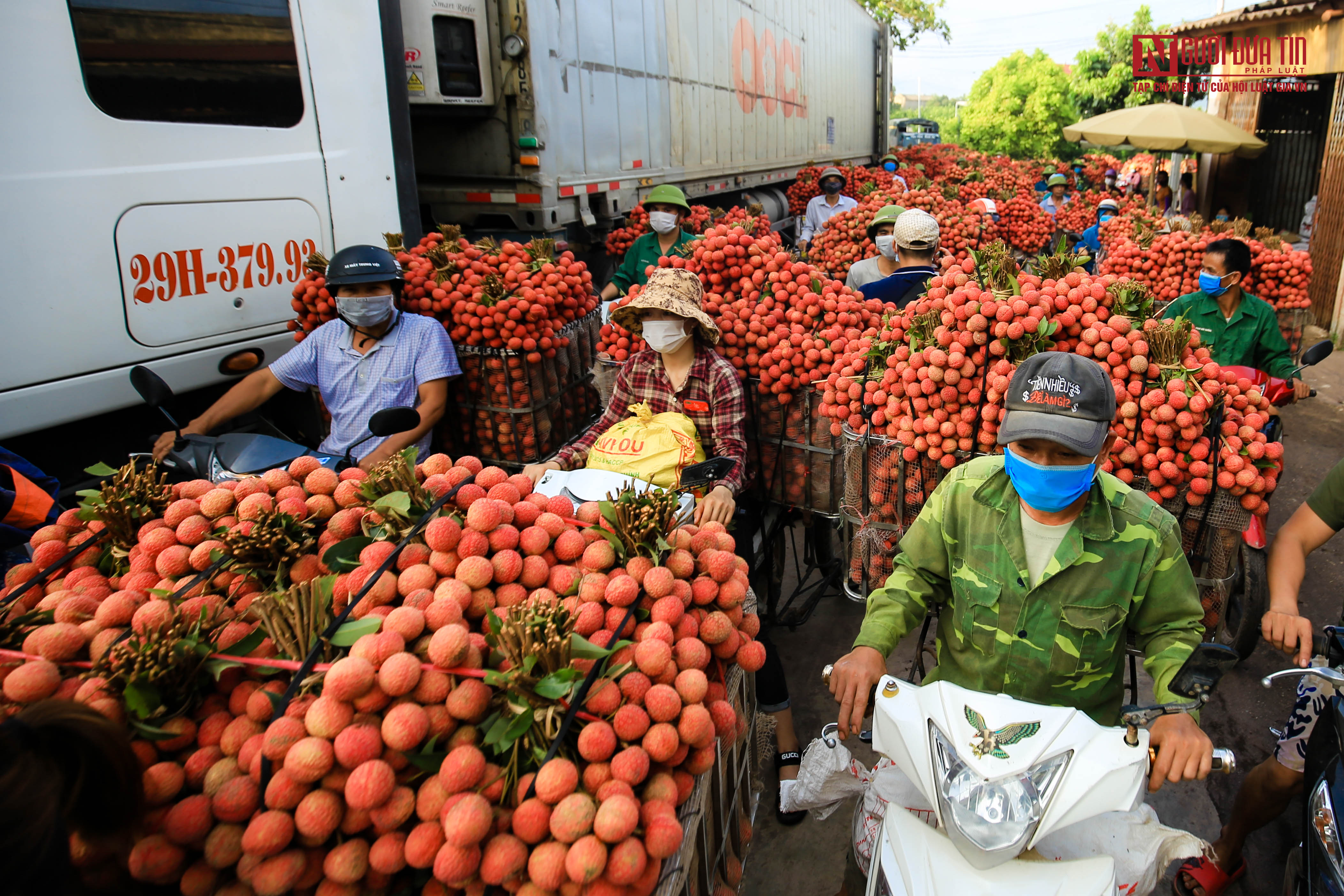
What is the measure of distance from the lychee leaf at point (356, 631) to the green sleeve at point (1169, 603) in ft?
6.04

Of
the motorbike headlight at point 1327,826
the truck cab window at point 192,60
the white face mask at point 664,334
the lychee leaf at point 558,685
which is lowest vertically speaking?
the motorbike headlight at point 1327,826

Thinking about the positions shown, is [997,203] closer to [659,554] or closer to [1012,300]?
[1012,300]

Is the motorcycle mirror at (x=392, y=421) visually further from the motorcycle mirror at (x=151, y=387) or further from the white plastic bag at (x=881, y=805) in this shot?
the white plastic bag at (x=881, y=805)

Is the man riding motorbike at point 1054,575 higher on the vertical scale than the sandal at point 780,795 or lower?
higher

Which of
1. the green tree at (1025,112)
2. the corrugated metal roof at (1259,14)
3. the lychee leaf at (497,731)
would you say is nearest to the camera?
the lychee leaf at (497,731)

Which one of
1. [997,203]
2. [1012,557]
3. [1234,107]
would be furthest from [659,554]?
[1234,107]

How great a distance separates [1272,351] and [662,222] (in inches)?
173

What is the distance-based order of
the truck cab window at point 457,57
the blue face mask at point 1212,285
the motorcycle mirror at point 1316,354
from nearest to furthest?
the motorcycle mirror at point 1316,354 → the blue face mask at point 1212,285 → the truck cab window at point 457,57

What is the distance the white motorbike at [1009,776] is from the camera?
61.6 inches

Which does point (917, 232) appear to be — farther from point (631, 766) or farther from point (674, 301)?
point (631, 766)

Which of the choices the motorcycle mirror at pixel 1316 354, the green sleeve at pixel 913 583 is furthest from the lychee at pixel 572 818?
the motorcycle mirror at pixel 1316 354

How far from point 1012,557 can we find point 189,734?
1918mm

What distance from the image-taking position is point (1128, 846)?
177 cm

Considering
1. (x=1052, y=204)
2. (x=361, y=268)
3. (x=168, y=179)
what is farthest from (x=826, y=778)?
(x=1052, y=204)
